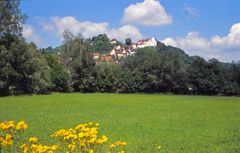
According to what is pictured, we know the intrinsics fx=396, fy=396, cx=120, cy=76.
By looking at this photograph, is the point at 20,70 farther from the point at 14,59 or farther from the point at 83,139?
the point at 83,139

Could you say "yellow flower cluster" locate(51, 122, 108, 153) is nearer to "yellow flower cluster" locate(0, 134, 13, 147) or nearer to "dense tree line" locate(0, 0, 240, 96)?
"yellow flower cluster" locate(0, 134, 13, 147)

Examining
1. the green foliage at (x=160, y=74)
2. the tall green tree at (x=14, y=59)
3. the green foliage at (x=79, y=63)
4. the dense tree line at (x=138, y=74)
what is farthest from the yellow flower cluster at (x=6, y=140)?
the green foliage at (x=160, y=74)

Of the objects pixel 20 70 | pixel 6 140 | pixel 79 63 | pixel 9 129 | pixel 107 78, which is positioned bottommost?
pixel 6 140

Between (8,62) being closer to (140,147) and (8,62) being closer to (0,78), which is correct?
(0,78)

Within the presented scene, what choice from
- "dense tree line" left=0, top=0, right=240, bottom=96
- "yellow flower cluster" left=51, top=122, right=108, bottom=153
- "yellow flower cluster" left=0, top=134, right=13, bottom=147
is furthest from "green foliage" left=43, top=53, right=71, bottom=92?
"yellow flower cluster" left=0, top=134, right=13, bottom=147

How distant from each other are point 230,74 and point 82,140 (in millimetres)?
80356

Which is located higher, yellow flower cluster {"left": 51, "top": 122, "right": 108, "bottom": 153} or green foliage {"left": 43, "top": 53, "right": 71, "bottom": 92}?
green foliage {"left": 43, "top": 53, "right": 71, "bottom": 92}

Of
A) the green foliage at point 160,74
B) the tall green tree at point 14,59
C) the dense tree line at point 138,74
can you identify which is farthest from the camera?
Result: the green foliage at point 160,74

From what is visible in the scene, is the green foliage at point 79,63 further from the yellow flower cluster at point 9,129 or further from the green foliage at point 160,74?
the yellow flower cluster at point 9,129

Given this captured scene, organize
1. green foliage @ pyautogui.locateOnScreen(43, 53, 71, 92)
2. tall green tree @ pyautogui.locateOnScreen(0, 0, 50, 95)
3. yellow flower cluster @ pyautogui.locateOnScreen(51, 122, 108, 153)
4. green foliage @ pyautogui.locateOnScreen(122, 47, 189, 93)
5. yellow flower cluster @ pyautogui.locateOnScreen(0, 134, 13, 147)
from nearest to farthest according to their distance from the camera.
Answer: yellow flower cluster @ pyautogui.locateOnScreen(0, 134, 13, 147) → yellow flower cluster @ pyautogui.locateOnScreen(51, 122, 108, 153) → tall green tree @ pyautogui.locateOnScreen(0, 0, 50, 95) → green foliage @ pyautogui.locateOnScreen(43, 53, 71, 92) → green foliage @ pyautogui.locateOnScreen(122, 47, 189, 93)

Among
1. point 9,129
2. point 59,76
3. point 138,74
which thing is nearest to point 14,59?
point 59,76

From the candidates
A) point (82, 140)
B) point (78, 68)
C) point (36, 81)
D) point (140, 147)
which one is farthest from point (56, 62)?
point (82, 140)

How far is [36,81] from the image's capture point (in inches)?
2473

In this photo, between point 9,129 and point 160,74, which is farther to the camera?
point 160,74
